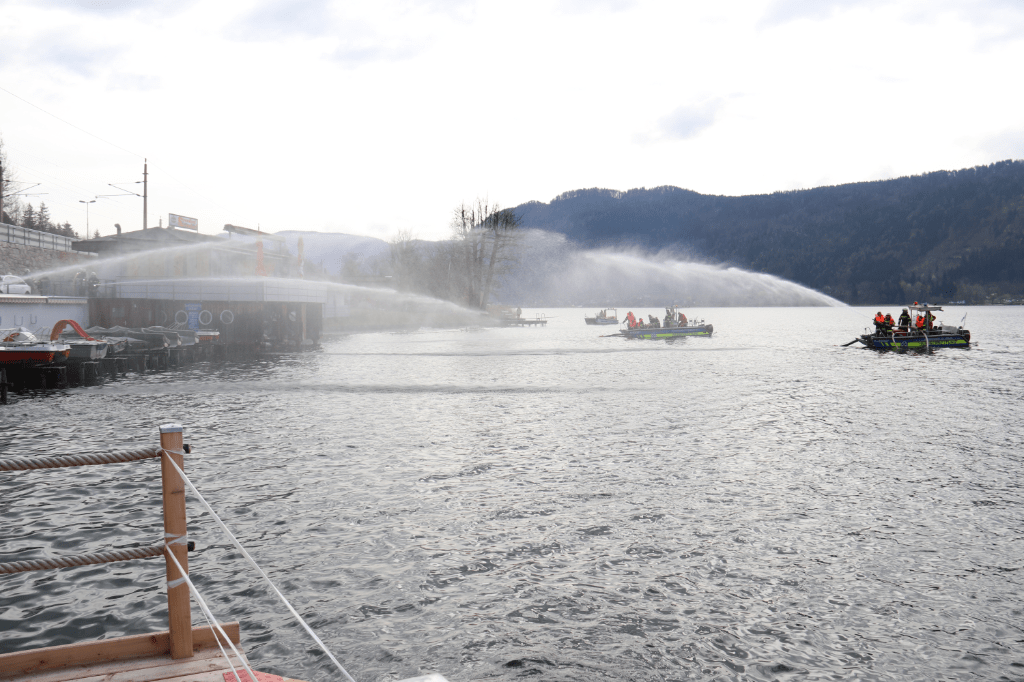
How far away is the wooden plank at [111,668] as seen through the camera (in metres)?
4.86

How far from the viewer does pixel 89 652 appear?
5055 mm

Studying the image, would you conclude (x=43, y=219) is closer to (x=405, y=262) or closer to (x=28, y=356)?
(x=405, y=262)

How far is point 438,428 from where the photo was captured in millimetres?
23469

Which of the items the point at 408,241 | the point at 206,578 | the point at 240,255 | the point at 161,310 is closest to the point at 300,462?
the point at 206,578

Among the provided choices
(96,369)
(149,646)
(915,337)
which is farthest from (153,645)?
(915,337)

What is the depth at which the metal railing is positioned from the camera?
64850 mm

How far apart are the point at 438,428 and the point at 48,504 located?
11.8m

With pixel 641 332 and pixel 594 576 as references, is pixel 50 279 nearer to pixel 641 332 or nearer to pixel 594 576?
pixel 641 332

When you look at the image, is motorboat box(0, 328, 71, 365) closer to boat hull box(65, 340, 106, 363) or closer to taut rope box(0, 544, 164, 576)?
boat hull box(65, 340, 106, 363)

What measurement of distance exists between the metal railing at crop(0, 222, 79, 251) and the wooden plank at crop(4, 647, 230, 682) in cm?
7478

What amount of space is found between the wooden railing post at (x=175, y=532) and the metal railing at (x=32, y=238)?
75.0 meters

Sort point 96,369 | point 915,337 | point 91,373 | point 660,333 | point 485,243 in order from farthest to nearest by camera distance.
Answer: point 485,243 < point 660,333 < point 915,337 < point 96,369 < point 91,373

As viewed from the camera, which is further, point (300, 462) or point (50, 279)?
point (50, 279)

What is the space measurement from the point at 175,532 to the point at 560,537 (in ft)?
26.2
